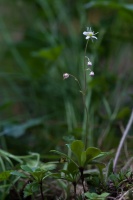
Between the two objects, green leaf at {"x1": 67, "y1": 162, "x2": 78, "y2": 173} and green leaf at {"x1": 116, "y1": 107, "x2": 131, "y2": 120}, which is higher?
green leaf at {"x1": 67, "y1": 162, "x2": 78, "y2": 173}

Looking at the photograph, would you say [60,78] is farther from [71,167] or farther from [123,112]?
[71,167]

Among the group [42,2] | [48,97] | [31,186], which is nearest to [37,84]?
[48,97]

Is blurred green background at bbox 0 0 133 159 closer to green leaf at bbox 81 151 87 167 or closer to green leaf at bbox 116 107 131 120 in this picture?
green leaf at bbox 116 107 131 120

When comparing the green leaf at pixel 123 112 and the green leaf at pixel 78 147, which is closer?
the green leaf at pixel 78 147

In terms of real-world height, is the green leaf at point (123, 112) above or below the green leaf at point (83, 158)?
below

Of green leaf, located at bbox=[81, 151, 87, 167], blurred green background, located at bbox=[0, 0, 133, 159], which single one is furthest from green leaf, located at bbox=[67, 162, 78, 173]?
blurred green background, located at bbox=[0, 0, 133, 159]

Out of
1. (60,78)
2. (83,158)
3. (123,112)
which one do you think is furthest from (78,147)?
(60,78)

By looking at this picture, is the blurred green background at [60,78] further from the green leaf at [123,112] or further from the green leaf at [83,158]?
the green leaf at [83,158]

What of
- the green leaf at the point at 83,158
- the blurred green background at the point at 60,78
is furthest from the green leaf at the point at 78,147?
the blurred green background at the point at 60,78
